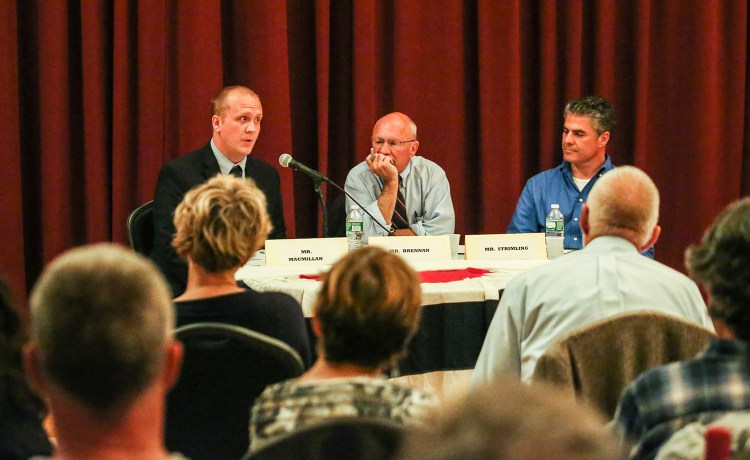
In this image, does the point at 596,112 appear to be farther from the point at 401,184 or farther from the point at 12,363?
the point at 12,363

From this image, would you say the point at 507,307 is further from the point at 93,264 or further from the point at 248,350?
the point at 93,264

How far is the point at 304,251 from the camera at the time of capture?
3607mm

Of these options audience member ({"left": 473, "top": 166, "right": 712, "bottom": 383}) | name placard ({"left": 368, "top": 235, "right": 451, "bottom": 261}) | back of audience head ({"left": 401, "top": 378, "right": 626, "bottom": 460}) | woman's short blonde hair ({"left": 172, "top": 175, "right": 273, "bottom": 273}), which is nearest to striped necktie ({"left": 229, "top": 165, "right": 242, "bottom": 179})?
name placard ({"left": 368, "top": 235, "right": 451, "bottom": 261})

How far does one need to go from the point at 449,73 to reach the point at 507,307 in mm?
3531

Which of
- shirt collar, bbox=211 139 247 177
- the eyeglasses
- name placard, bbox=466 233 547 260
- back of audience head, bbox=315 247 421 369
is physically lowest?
name placard, bbox=466 233 547 260

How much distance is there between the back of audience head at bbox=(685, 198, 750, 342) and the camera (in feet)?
5.01

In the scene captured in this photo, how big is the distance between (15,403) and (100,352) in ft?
1.54

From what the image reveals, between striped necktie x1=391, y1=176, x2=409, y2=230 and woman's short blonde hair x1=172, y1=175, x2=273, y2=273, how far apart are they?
1.86 metres

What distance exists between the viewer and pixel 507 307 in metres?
2.36

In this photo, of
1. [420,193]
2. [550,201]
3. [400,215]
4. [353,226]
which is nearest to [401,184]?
[420,193]

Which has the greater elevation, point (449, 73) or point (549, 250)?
point (449, 73)

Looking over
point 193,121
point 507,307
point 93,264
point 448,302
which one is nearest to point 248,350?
point 507,307

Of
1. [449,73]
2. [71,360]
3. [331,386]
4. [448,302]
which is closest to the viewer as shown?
[71,360]

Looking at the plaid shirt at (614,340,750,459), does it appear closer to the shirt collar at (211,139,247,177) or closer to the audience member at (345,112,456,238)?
the audience member at (345,112,456,238)
